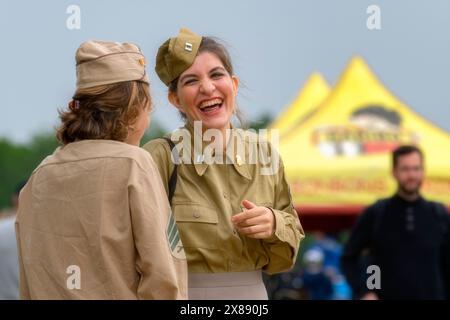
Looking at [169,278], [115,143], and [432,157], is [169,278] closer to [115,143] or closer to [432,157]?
[115,143]

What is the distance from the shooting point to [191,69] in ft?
12.9

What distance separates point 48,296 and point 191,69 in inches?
45.1

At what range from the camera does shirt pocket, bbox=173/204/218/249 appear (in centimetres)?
374

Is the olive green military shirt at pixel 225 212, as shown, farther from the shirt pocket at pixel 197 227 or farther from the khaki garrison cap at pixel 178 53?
the khaki garrison cap at pixel 178 53

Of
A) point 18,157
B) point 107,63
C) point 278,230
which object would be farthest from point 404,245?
point 18,157

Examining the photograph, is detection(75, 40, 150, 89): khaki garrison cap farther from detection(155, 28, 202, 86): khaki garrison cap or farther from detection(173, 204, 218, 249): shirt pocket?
detection(173, 204, 218, 249): shirt pocket

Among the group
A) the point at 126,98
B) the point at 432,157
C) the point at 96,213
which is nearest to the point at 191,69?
the point at 126,98

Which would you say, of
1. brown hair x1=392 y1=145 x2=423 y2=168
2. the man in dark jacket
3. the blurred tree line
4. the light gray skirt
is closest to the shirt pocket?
the light gray skirt

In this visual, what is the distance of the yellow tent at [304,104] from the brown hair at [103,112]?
12.3m

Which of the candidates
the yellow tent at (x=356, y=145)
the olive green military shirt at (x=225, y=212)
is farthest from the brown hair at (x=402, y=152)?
the yellow tent at (x=356, y=145)

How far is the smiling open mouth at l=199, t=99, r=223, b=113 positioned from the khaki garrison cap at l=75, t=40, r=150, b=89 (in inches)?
17.7

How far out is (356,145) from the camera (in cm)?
1488

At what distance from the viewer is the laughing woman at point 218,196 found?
3746 millimetres

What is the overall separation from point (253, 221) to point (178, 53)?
78cm
